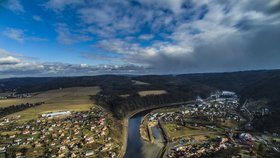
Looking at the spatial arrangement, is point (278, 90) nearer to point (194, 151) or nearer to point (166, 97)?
point (166, 97)

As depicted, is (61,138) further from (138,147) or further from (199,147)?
(199,147)

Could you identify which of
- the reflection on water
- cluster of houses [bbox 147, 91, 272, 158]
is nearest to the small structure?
the reflection on water

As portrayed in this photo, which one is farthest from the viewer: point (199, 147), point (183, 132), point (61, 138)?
point (183, 132)

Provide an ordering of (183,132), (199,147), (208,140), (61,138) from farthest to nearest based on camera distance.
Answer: (183,132) < (208,140) < (61,138) < (199,147)

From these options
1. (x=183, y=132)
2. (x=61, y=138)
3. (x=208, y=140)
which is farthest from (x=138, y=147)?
(x=61, y=138)

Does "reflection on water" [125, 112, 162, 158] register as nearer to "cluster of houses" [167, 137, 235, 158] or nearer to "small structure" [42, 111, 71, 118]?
"cluster of houses" [167, 137, 235, 158]

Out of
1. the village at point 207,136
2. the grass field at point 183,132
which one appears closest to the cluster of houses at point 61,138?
the village at point 207,136
